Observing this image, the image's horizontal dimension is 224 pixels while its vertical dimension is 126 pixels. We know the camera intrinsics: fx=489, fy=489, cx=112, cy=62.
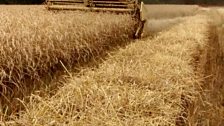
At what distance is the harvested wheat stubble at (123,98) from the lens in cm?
442

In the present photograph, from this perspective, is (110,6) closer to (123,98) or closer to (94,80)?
(94,80)

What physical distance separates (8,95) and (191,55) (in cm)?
424

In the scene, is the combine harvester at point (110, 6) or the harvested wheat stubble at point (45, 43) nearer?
the harvested wheat stubble at point (45, 43)

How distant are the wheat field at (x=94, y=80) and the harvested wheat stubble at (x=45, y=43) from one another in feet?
0.04

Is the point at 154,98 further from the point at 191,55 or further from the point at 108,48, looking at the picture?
the point at 108,48

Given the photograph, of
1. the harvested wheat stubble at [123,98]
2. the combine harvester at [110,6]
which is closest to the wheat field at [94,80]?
the harvested wheat stubble at [123,98]

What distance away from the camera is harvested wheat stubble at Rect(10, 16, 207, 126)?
4418mm

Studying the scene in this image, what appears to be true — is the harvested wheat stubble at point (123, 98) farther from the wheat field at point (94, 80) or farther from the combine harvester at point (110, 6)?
the combine harvester at point (110, 6)

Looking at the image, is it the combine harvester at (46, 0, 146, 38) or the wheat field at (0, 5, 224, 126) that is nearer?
the wheat field at (0, 5, 224, 126)

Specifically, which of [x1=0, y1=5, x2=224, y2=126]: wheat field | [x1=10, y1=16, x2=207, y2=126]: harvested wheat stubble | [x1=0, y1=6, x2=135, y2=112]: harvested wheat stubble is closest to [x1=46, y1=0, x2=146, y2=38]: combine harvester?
[x1=0, y1=6, x2=135, y2=112]: harvested wheat stubble

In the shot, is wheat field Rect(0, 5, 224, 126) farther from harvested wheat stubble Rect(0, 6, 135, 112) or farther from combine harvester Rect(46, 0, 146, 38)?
combine harvester Rect(46, 0, 146, 38)

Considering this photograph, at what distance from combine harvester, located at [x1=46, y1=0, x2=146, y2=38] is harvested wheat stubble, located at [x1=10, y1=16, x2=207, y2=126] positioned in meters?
4.52

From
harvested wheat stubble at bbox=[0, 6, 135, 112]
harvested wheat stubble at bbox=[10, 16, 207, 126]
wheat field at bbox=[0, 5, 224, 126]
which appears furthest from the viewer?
harvested wheat stubble at bbox=[0, 6, 135, 112]

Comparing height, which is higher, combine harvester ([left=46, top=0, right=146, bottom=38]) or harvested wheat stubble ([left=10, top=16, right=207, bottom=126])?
combine harvester ([left=46, top=0, right=146, bottom=38])
